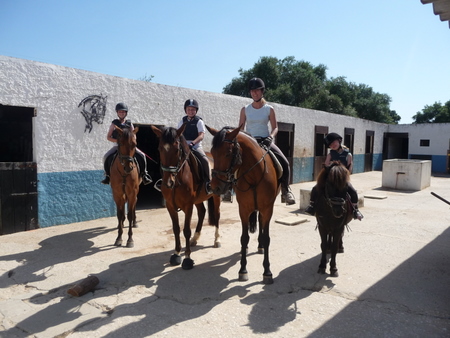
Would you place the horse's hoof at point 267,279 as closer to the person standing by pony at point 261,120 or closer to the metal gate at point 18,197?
the person standing by pony at point 261,120

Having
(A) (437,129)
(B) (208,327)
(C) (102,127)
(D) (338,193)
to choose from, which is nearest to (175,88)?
(C) (102,127)

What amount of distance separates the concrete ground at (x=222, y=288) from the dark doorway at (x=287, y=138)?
7.18m

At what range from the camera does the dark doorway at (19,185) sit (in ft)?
20.2

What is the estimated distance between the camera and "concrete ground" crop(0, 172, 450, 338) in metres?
3.13

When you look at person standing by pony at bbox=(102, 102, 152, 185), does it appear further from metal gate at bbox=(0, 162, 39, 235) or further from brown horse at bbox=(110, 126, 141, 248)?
metal gate at bbox=(0, 162, 39, 235)

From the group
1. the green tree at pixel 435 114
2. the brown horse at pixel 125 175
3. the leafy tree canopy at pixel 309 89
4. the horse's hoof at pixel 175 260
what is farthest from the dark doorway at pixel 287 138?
the green tree at pixel 435 114

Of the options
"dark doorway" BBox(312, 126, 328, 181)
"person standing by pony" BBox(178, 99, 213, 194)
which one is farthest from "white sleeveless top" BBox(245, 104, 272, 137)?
"dark doorway" BBox(312, 126, 328, 181)

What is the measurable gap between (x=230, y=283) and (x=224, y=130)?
1.99 metres

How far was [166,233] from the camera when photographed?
6.55 meters

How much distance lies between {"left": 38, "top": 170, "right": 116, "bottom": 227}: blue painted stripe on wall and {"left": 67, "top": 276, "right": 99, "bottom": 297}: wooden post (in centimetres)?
360

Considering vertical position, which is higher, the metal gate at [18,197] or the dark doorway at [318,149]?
the dark doorway at [318,149]

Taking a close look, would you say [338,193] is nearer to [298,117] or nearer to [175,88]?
[175,88]

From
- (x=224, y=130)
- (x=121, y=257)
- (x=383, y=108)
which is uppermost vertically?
(x=383, y=108)

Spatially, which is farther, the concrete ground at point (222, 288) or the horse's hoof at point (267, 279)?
the horse's hoof at point (267, 279)
